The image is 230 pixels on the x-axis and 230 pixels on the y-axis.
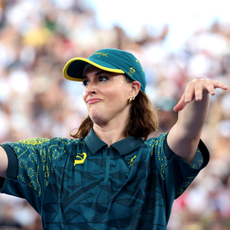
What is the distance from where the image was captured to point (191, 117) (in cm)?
99

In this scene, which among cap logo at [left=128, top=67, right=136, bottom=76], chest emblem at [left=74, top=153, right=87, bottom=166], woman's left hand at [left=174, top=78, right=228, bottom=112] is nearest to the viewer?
woman's left hand at [left=174, top=78, right=228, bottom=112]

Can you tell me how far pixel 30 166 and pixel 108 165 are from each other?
297 mm

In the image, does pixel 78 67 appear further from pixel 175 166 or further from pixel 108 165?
pixel 175 166

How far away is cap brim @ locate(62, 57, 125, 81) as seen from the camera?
1.24 meters

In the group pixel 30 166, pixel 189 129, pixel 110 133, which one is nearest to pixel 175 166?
pixel 189 129

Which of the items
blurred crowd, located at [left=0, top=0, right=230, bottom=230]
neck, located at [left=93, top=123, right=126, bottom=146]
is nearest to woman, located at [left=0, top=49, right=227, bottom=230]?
neck, located at [left=93, top=123, right=126, bottom=146]

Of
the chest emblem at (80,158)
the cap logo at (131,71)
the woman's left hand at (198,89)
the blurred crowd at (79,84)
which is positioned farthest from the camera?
the blurred crowd at (79,84)

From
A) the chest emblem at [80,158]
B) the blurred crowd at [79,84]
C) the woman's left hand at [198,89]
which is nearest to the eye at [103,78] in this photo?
the chest emblem at [80,158]

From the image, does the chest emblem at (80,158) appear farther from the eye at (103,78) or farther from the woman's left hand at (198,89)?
the woman's left hand at (198,89)

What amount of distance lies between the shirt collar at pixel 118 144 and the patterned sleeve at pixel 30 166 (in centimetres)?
12

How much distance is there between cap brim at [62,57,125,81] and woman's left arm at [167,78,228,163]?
39cm

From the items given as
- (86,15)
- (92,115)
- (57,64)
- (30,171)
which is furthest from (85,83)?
(86,15)

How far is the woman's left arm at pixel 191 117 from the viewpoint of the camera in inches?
35.4

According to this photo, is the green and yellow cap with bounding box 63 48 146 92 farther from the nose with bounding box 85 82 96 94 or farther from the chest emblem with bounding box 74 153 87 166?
the chest emblem with bounding box 74 153 87 166
